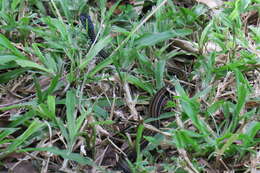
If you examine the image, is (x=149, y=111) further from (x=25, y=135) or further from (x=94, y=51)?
(x=25, y=135)

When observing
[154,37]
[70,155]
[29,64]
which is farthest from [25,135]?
[154,37]

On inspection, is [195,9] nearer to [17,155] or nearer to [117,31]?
[117,31]

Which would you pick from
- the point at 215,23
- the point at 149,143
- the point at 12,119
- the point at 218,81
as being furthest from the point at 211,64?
the point at 12,119

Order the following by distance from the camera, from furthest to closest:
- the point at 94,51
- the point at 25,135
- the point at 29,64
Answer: the point at 94,51, the point at 29,64, the point at 25,135

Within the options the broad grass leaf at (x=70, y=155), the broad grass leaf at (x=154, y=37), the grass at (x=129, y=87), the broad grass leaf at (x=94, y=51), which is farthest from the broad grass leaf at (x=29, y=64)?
the broad grass leaf at (x=154, y=37)

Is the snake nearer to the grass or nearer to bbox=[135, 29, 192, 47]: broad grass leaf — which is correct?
the grass

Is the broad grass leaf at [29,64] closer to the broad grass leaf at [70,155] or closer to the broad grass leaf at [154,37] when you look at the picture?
the broad grass leaf at [70,155]
